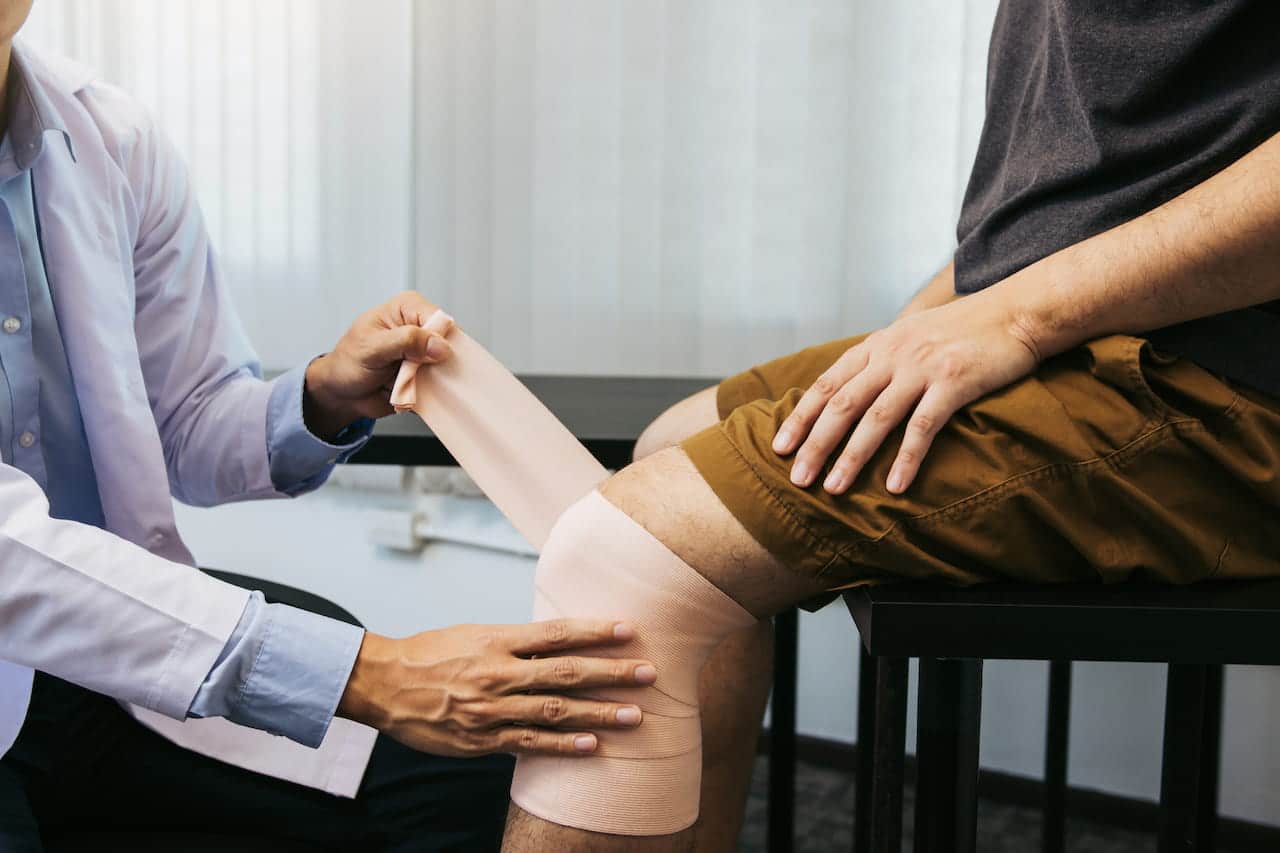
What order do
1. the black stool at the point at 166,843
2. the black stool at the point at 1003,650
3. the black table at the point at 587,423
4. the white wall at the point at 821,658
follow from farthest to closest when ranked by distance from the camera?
the white wall at the point at 821,658 < the black table at the point at 587,423 < the black stool at the point at 166,843 < the black stool at the point at 1003,650

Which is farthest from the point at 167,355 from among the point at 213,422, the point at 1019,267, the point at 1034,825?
the point at 1034,825

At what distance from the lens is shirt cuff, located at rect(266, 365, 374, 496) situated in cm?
115

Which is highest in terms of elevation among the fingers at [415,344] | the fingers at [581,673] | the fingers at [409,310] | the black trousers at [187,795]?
the fingers at [409,310]

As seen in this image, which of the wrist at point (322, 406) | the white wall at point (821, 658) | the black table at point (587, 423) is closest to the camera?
the wrist at point (322, 406)

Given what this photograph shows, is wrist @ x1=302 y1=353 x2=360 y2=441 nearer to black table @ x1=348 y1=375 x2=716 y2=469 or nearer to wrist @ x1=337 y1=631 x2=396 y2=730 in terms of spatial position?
black table @ x1=348 y1=375 x2=716 y2=469

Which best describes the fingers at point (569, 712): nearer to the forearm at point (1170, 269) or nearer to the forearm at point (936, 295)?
the forearm at point (1170, 269)

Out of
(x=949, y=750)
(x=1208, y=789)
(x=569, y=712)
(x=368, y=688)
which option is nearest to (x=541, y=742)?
(x=569, y=712)

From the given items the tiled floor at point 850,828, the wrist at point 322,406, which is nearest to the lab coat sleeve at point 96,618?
the wrist at point 322,406

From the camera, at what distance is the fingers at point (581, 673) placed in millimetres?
745

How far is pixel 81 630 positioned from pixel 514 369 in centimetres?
147

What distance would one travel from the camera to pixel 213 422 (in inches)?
47.1

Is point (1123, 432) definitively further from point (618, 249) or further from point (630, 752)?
point (618, 249)

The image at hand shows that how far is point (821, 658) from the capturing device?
7.02 feet

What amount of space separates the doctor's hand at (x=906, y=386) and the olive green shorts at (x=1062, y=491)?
0.01 metres
